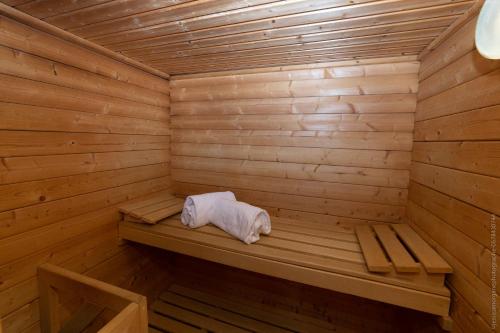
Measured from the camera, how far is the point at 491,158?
1.06 metres

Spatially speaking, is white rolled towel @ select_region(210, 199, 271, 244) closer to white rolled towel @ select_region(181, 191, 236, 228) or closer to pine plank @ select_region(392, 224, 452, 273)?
white rolled towel @ select_region(181, 191, 236, 228)

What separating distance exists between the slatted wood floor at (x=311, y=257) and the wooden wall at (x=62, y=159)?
373mm

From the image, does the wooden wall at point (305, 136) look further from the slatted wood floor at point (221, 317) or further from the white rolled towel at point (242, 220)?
the slatted wood floor at point (221, 317)

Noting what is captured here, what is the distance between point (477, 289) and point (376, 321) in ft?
4.77

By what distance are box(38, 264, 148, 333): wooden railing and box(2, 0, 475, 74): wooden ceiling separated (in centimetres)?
161

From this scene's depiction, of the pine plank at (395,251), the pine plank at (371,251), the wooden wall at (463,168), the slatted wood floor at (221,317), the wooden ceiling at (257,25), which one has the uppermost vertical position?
the wooden ceiling at (257,25)

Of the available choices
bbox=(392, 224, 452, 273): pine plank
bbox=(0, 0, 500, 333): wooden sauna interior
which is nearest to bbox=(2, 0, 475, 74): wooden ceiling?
bbox=(0, 0, 500, 333): wooden sauna interior

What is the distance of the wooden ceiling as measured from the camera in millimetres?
1291

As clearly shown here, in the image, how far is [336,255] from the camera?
1621 millimetres

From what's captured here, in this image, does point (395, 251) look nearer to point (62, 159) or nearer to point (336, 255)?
point (336, 255)

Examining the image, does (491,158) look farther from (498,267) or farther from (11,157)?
(11,157)

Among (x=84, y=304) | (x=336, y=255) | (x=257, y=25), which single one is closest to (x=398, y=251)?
(x=336, y=255)

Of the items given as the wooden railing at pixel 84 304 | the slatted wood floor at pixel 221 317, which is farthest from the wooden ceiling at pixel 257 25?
the slatted wood floor at pixel 221 317

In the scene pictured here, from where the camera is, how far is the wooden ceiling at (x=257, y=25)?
4.24 ft
